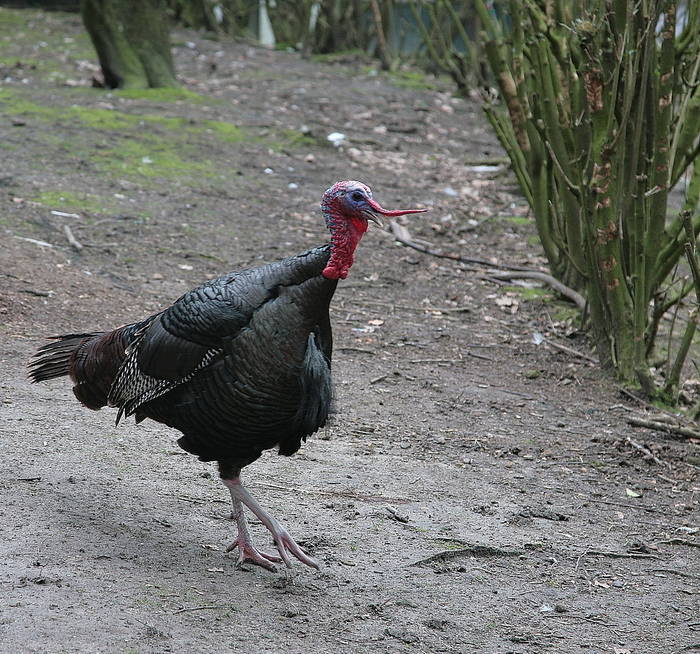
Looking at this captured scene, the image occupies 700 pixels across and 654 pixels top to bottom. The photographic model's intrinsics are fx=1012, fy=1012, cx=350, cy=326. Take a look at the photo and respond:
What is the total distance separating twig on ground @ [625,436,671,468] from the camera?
5.13m

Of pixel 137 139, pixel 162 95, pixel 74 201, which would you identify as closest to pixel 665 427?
pixel 74 201

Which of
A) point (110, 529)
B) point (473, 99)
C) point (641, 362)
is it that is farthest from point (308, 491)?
point (473, 99)

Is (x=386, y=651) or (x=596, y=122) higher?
(x=596, y=122)

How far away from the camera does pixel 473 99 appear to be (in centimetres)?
1348

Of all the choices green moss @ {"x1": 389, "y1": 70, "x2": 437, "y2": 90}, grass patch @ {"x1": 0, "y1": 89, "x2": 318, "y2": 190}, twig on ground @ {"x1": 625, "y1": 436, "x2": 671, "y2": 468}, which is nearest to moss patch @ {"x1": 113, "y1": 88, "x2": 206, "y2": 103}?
grass patch @ {"x1": 0, "y1": 89, "x2": 318, "y2": 190}

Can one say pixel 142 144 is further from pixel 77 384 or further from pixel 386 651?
pixel 386 651

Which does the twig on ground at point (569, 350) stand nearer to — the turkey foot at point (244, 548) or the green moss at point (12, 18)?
the turkey foot at point (244, 548)

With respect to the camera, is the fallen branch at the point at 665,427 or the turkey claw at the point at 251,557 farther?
the fallen branch at the point at 665,427

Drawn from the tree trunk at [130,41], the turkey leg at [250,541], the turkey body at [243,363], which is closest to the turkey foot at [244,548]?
the turkey leg at [250,541]

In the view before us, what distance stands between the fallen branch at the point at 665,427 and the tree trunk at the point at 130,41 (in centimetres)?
739

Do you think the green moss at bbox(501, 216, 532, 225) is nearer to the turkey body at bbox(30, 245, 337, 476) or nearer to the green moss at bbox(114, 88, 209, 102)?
the green moss at bbox(114, 88, 209, 102)

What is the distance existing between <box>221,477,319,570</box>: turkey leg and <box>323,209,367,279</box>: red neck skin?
0.92 meters

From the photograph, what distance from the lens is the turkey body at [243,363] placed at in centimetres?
354

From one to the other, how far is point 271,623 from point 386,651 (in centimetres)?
40
